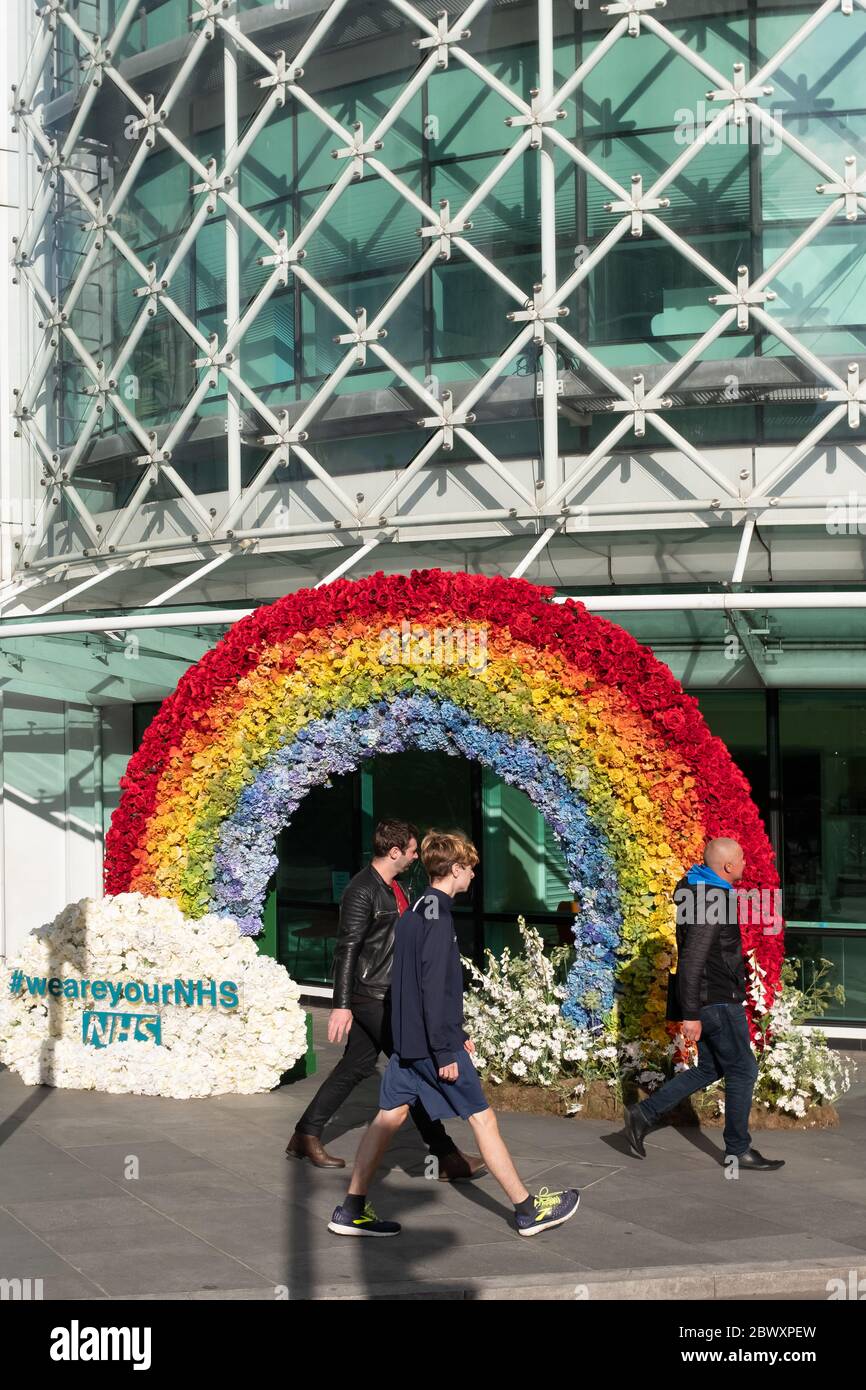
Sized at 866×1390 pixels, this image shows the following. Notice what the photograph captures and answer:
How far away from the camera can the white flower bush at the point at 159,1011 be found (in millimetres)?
11500

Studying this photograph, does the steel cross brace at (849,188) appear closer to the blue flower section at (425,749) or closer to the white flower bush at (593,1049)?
the blue flower section at (425,749)

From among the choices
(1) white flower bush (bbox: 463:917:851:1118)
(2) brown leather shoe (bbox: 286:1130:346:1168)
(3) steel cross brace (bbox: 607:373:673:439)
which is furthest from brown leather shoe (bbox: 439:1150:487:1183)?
(3) steel cross brace (bbox: 607:373:673:439)

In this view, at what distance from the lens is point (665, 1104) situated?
9.11m

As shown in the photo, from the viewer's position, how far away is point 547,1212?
25.3ft

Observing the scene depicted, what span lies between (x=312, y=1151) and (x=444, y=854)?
246 centimetres

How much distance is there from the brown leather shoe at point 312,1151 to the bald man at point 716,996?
182cm

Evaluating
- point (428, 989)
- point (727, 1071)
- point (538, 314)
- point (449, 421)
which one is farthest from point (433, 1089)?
point (538, 314)

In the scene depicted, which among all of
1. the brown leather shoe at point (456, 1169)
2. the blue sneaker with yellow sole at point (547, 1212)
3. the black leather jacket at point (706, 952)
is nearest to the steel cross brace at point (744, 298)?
the black leather jacket at point (706, 952)

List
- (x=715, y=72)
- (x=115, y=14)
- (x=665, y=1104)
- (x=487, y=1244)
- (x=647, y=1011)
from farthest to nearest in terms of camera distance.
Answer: (x=115, y=14)
(x=715, y=72)
(x=647, y=1011)
(x=665, y=1104)
(x=487, y=1244)

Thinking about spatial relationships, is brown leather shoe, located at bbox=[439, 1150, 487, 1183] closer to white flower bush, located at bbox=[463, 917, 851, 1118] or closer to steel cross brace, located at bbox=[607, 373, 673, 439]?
white flower bush, located at bbox=[463, 917, 851, 1118]
